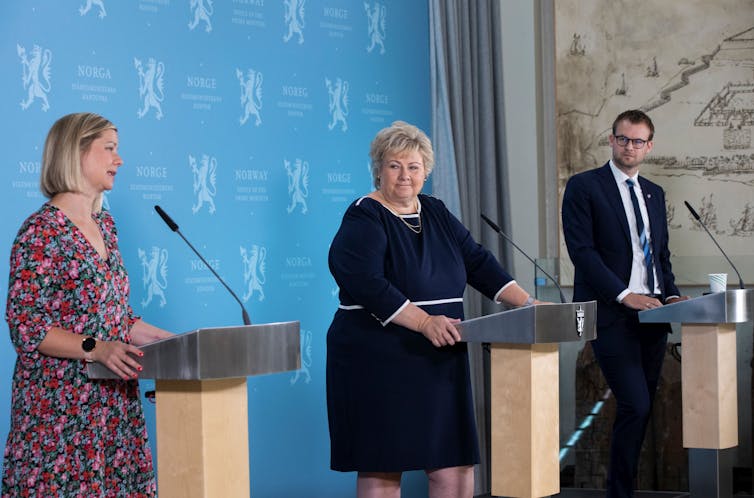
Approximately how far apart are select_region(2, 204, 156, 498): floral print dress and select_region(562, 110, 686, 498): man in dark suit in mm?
2237

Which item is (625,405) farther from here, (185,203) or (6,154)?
(6,154)

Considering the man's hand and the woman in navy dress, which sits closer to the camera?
the woman in navy dress

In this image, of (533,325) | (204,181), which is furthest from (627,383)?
(204,181)

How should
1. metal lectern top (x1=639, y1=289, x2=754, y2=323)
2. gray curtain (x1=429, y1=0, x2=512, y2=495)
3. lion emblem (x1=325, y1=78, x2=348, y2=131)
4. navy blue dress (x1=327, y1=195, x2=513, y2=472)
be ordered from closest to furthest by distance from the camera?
navy blue dress (x1=327, y1=195, x2=513, y2=472)
metal lectern top (x1=639, y1=289, x2=754, y2=323)
lion emblem (x1=325, y1=78, x2=348, y2=131)
gray curtain (x1=429, y1=0, x2=512, y2=495)

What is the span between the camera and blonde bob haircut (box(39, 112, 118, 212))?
2.60 meters

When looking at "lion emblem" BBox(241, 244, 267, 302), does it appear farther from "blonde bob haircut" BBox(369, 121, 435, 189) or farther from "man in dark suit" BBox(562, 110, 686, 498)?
"man in dark suit" BBox(562, 110, 686, 498)

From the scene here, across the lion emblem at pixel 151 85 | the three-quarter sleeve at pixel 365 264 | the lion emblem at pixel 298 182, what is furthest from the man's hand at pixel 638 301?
the lion emblem at pixel 151 85

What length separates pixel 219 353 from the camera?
226cm

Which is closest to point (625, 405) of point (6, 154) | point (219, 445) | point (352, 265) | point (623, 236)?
point (623, 236)

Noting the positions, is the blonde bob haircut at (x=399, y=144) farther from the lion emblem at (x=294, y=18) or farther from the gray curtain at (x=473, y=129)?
the gray curtain at (x=473, y=129)

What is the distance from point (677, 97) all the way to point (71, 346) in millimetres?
3930

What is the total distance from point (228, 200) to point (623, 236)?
165cm

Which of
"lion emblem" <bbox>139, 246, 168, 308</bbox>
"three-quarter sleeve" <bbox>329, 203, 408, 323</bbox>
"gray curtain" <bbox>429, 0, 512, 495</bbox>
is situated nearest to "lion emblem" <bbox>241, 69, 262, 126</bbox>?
"lion emblem" <bbox>139, 246, 168, 308</bbox>

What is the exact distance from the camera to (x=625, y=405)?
417cm
